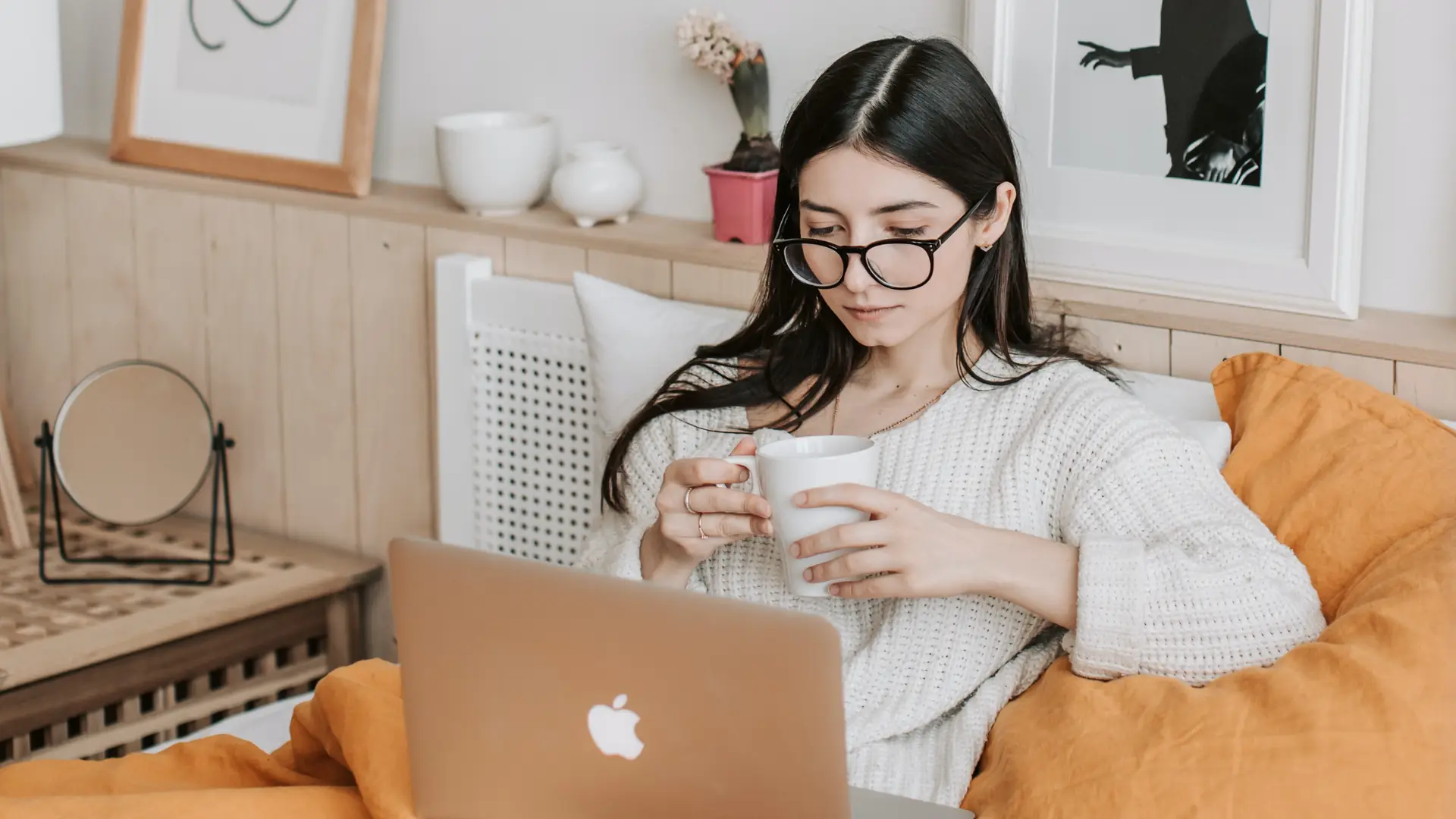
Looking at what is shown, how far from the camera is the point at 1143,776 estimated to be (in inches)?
46.1

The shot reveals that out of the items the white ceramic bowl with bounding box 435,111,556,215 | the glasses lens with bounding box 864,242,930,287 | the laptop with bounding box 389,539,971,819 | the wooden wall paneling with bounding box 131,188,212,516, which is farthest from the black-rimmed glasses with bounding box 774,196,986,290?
the wooden wall paneling with bounding box 131,188,212,516

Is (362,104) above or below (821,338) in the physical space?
above

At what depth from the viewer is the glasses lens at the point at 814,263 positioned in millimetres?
1448

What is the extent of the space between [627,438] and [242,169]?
98 centimetres

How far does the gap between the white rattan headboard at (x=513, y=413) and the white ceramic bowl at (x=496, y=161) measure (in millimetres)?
84

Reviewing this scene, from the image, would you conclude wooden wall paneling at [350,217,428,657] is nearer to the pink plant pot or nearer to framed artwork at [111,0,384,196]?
framed artwork at [111,0,384,196]

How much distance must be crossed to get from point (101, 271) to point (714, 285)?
114 cm

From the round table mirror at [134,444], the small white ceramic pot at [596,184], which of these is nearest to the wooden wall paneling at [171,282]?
the round table mirror at [134,444]

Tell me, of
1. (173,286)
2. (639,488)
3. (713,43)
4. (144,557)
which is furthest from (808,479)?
(173,286)

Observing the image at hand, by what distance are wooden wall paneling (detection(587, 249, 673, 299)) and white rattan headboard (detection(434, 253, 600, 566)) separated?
0.06 m

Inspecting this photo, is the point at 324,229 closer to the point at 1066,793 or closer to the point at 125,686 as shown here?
the point at 125,686

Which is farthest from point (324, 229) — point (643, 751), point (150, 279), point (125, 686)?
point (643, 751)

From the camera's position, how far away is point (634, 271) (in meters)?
2.01

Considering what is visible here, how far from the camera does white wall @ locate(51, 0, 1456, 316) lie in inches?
60.4
